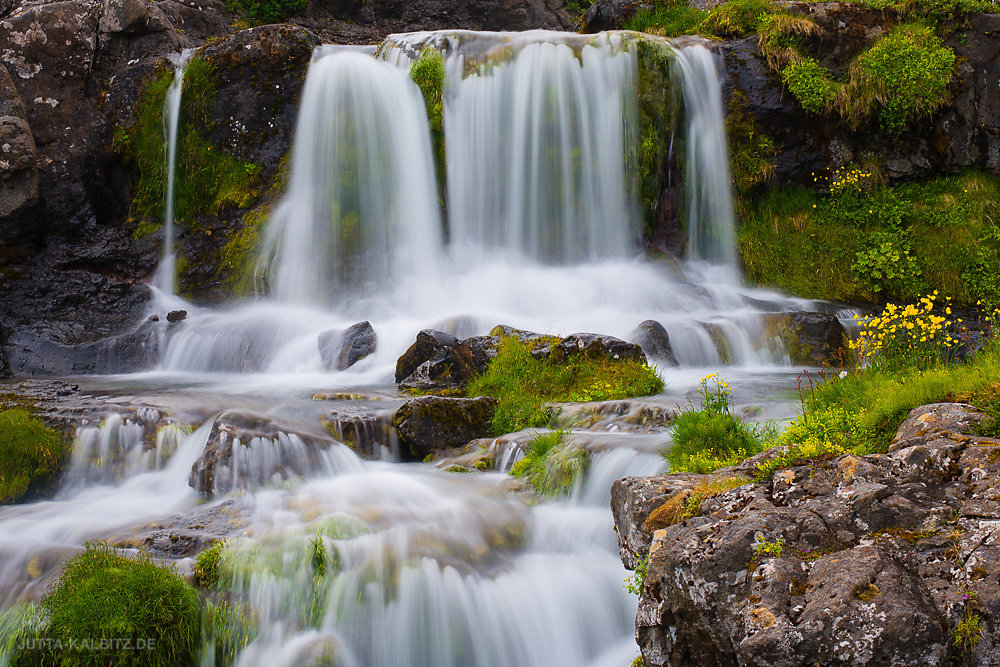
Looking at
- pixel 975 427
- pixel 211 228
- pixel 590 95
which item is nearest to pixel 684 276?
pixel 590 95

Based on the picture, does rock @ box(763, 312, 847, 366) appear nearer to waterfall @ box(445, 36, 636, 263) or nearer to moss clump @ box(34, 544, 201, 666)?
waterfall @ box(445, 36, 636, 263)

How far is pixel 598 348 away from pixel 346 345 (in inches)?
158

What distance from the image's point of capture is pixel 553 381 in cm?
854

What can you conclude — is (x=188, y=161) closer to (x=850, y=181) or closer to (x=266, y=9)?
(x=266, y=9)

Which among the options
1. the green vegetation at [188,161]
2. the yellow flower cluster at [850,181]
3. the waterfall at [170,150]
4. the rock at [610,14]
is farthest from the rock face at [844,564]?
the rock at [610,14]

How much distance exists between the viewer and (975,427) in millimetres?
3410

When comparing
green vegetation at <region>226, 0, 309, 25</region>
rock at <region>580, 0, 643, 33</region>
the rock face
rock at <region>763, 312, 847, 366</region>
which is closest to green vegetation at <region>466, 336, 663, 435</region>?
rock at <region>763, 312, 847, 366</region>

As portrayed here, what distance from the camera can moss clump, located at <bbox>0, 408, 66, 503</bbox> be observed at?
20.4 feet

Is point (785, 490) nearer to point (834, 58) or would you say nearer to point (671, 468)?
point (671, 468)

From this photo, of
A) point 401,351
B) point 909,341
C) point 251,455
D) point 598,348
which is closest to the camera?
point 909,341

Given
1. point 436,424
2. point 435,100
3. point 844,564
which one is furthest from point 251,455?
point 435,100

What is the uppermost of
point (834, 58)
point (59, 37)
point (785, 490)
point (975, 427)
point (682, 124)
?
point (59, 37)

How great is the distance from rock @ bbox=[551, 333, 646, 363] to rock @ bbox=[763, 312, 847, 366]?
2.98 metres

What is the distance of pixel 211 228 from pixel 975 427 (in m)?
13.2
